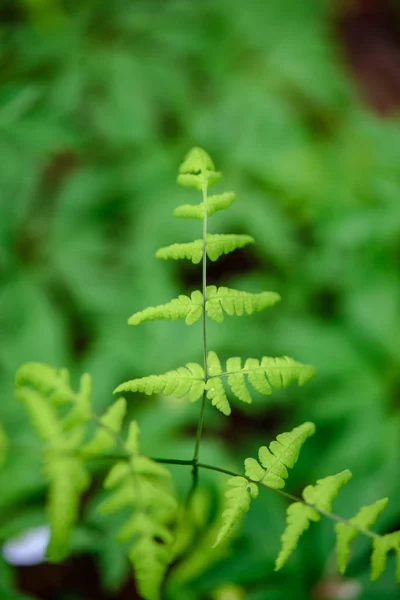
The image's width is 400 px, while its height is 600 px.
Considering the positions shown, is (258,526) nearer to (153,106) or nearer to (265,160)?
(265,160)

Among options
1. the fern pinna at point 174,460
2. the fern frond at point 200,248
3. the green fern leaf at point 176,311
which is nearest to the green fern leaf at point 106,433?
the fern pinna at point 174,460

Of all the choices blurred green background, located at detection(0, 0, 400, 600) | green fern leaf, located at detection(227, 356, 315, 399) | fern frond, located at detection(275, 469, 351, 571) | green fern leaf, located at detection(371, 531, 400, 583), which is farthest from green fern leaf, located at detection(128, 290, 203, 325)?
blurred green background, located at detection(0, 0, 400, 600)

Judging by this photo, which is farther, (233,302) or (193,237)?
(193,237)

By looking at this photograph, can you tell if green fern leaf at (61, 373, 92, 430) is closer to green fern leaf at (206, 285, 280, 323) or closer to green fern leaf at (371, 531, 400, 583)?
green fern leaf at (206, 285, 280, 323)

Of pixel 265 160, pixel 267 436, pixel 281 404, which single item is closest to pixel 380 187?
pixel 265 160

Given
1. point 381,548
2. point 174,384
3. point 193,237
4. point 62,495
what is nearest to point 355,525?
point 381,548

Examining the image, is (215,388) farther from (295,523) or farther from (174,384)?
(295,523)

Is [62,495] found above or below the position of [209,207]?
below
